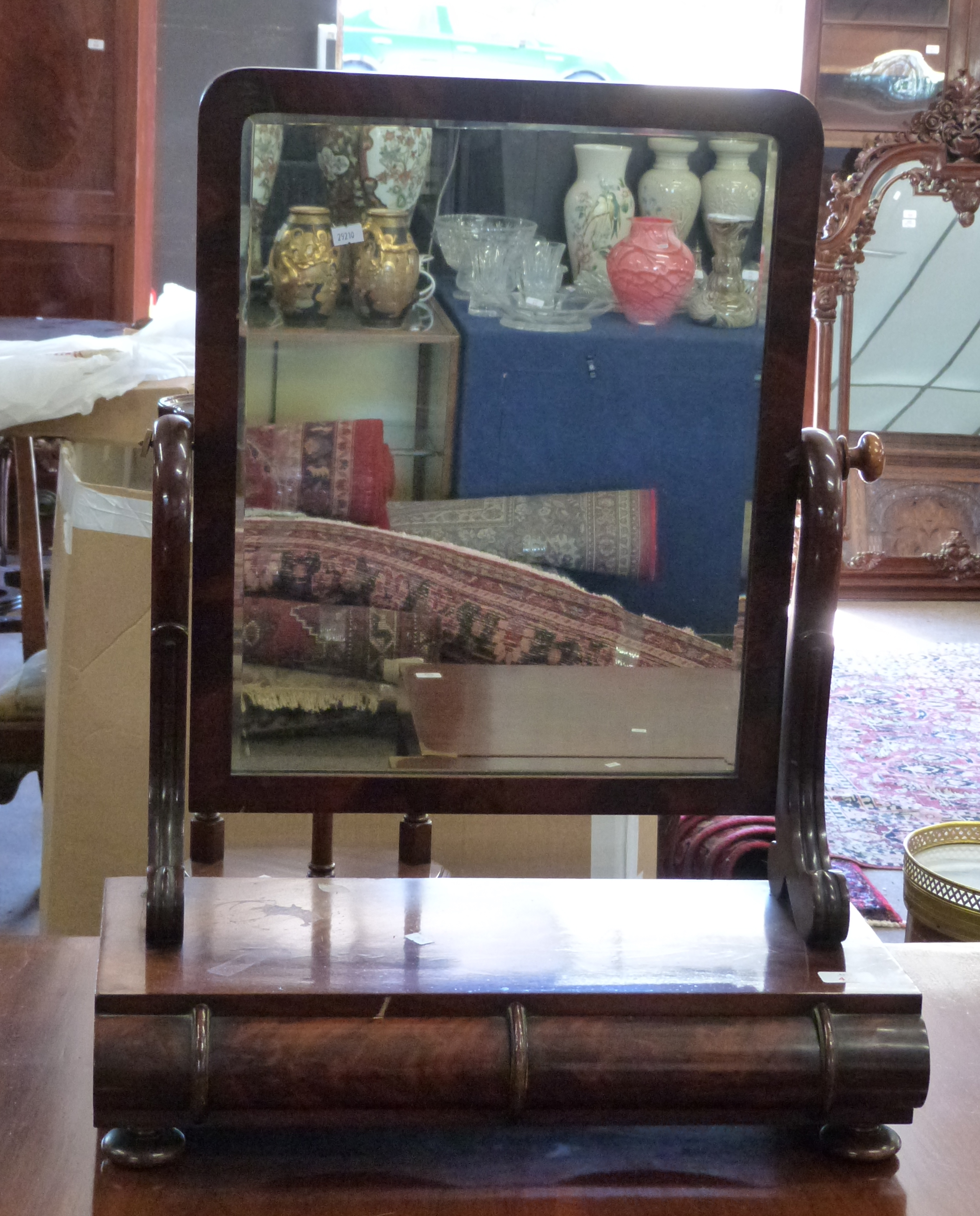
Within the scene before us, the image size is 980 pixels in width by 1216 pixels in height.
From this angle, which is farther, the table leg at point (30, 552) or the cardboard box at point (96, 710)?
the table leg at point (30, 552)

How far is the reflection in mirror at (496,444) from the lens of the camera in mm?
648

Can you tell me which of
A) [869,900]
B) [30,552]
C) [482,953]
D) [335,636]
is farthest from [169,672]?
[869,900]

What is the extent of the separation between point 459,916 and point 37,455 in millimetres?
3217

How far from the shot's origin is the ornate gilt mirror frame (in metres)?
3.74

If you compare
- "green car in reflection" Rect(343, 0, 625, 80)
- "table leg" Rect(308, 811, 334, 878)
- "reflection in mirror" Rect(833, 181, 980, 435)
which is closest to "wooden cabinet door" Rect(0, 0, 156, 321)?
"green car in reflection" Rect(343, 0, 625, 80)

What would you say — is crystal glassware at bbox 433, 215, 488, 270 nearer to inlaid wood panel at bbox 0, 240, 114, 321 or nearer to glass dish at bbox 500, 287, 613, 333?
glass dish at bbox 500, 287, 613, 333

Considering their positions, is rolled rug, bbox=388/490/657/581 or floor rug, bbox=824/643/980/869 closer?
rolled rug, bbox=388/490/657/581

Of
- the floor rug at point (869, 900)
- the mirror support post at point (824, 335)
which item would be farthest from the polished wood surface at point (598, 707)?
the mirror support post at point (824, 335)

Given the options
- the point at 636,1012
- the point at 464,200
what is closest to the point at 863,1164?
the point at 636,1012

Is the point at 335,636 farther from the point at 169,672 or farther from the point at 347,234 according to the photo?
the point at 347,234

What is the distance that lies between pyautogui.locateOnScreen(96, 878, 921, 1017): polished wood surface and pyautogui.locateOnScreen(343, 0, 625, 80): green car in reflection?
3.58 metres

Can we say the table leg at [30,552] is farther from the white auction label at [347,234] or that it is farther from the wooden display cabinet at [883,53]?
the wooden display cabinet at [883,53]

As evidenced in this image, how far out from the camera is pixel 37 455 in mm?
3643

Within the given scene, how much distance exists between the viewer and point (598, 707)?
709mm
